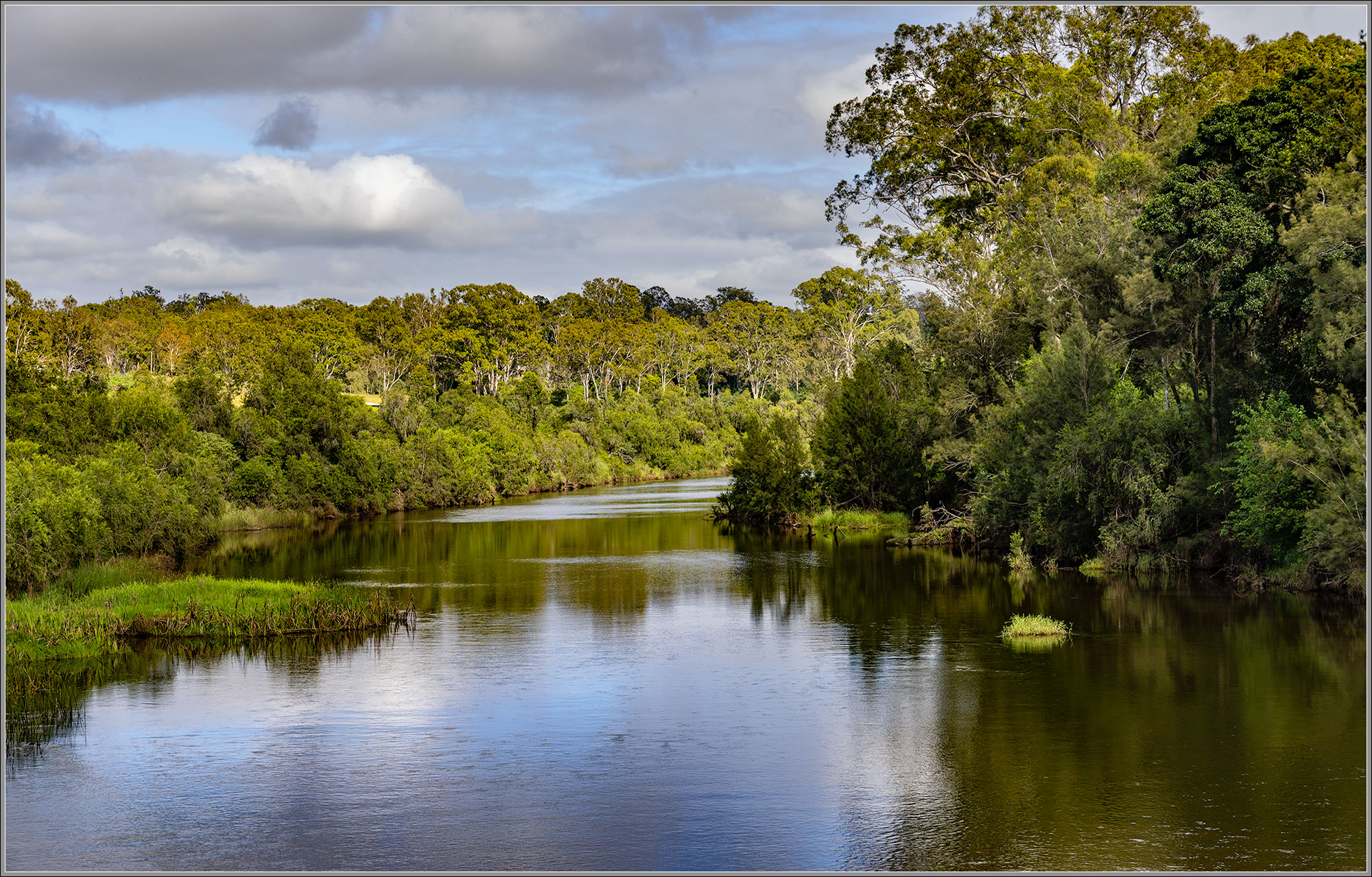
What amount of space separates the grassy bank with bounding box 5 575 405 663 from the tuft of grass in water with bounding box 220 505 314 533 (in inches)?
883

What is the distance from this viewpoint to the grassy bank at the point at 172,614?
79.0 feet

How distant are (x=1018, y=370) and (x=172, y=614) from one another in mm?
31972

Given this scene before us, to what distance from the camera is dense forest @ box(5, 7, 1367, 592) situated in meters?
27.7

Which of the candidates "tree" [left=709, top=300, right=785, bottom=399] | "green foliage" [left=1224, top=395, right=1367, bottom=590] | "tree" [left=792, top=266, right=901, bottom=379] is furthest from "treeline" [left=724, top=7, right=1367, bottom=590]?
"tree" [left=709, top=300, right=785, bottom=399]

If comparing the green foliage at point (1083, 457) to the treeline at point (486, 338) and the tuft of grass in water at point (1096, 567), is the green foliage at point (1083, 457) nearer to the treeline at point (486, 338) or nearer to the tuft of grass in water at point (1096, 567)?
the tuft of grass in water at point (1096, 567)

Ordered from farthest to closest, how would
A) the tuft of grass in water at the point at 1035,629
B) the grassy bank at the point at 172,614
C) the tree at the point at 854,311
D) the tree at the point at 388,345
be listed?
1. the tree at the point at 388,345
2. the tree at the point at 854,311
3. the tuft of grass in water at the point at 1035,629
4. the grassy bank at the point at 172,614

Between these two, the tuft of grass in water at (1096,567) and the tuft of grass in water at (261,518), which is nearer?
the tuft of grass in water at (1096,567)

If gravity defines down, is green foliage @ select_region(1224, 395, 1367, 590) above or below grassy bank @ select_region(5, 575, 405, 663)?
above

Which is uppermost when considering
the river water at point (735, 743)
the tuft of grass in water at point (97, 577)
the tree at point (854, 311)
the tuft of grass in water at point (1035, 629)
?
the tree at point (854, 311)

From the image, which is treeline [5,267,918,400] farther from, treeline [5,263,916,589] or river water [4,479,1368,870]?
river water [4,479,1368,870]

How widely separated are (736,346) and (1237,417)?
8692 centimetres

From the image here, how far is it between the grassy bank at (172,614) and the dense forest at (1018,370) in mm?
2563

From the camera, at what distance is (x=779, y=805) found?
14477 millimetres

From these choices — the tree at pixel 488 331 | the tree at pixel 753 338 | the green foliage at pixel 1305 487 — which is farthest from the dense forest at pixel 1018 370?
the tree at pixel 753 338
